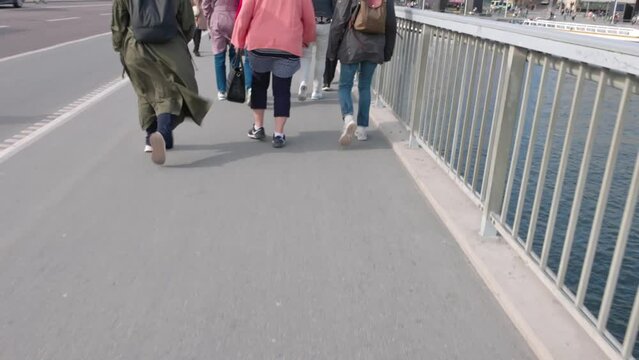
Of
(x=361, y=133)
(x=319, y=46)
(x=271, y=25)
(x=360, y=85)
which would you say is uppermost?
(x=271, y=25)

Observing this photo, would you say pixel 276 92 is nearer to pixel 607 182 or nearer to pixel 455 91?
pixel 455 91

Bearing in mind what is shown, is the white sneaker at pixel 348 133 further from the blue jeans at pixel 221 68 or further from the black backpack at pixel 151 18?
the blue jeans at pixel 221 68

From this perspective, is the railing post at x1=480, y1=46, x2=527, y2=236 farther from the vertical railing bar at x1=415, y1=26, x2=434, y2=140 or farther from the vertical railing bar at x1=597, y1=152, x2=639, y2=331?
the vertical railing bar at x1=415, y1=26, x2=434, y2=140

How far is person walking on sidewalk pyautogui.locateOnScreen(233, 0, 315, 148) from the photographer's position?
546 centimetres

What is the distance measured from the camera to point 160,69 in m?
5.21

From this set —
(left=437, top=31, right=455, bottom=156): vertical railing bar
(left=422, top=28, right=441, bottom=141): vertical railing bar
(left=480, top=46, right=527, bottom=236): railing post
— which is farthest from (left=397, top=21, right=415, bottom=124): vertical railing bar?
(left=480, top=46, right=527, bottom=236): railing post

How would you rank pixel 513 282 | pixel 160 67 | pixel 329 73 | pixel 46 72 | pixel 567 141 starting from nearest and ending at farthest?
pixel 567 141, pixel 513 282, pixel 160 67, pixel 329 73, pixel 46 72

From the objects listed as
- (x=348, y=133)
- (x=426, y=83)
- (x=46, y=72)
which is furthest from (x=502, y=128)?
(x=46, y=72)

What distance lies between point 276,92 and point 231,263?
2.75 m

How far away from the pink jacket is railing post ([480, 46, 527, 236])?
2.44 meters

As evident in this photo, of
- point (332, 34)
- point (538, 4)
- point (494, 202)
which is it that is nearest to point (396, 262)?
point (494, 202)

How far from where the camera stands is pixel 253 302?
9.70 ft

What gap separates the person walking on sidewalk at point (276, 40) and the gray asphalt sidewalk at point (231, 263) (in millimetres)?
645

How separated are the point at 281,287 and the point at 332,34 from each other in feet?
11.1
